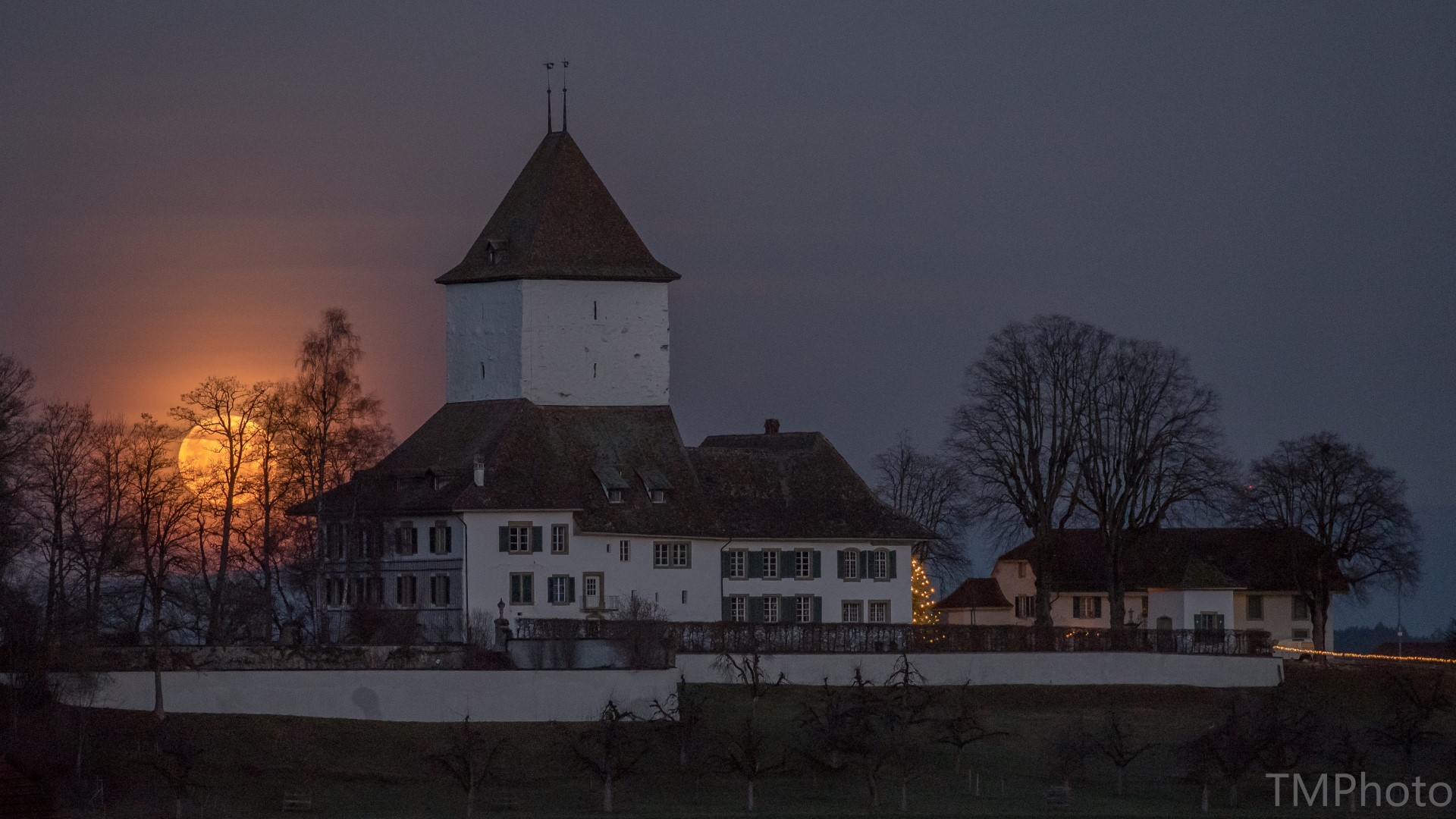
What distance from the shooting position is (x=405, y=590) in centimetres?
8456

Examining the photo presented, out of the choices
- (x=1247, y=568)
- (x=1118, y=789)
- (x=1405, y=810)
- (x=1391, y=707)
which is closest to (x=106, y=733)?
(x=1118, y=789)

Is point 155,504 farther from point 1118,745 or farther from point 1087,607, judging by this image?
point 1087,607

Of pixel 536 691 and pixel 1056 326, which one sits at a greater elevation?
pixel 1056 326

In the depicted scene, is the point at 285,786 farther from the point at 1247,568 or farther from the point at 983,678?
the point at 1247,568

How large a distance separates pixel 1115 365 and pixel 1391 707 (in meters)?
22.3

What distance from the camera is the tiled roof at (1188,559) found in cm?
10019

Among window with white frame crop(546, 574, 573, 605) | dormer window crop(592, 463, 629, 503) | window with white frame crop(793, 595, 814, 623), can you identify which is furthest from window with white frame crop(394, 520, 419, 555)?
window with white frame crop(793, 595, 814, 623)

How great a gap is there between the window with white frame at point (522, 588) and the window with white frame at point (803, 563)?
10302mm

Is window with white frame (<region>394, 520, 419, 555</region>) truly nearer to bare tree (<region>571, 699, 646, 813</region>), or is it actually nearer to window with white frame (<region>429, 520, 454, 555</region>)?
window with white frame (<region>429, 520, 454, 555</region>)

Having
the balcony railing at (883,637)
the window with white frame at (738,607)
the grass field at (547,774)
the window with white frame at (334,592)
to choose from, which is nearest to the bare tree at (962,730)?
the grass field at (547,774)

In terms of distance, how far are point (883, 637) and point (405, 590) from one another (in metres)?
15.5

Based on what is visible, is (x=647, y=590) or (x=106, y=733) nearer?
(x=106, y=733)

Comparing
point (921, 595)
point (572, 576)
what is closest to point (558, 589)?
point (572, 576)

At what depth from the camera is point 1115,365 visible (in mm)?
97125
